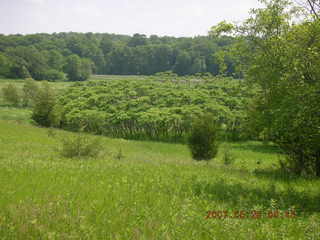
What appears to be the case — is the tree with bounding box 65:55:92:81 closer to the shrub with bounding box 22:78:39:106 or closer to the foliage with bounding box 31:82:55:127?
the shrub with bounding box 22:78:39:106

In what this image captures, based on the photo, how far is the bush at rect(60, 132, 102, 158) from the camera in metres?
17.2

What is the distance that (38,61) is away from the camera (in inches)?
5561

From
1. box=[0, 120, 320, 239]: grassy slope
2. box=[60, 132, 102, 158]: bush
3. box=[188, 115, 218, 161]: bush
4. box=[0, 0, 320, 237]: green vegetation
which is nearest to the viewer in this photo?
box=[0, 120, 320, 239]: grassy slope

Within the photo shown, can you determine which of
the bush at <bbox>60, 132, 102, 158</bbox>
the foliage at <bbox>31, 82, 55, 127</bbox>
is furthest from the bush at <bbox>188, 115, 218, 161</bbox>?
the foliage at <bbox>31, 82, 55, 127</bbox>

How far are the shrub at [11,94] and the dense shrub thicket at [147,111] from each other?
62.1 feet

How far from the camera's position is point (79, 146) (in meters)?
17.5

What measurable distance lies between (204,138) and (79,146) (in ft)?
36.1

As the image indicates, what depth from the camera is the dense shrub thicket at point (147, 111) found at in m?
59.0

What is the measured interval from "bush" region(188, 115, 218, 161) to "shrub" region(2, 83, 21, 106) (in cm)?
7366

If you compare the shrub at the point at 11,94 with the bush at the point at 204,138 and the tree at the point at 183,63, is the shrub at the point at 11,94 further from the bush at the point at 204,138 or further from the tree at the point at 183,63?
the tree at the point at 183,63

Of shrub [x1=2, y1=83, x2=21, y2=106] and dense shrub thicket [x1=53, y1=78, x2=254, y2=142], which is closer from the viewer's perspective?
dense shrub thicket [x1=53, y1=78, x2=254, y2=142]
